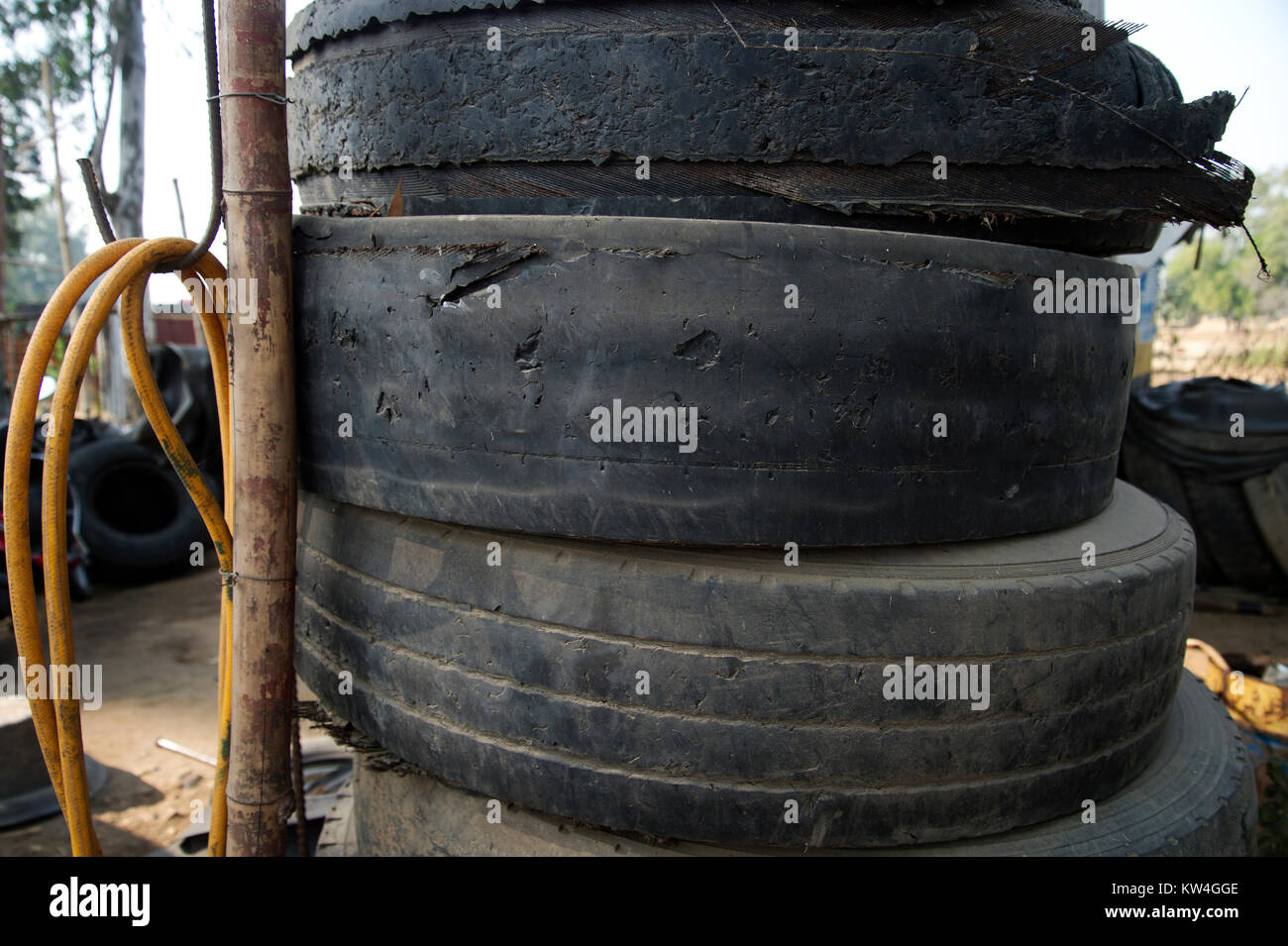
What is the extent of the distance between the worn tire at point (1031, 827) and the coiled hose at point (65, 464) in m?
0.34

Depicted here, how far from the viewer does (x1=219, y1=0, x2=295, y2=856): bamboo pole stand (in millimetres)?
1469

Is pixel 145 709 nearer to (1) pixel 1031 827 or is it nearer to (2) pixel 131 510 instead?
(2) pixel 131 510

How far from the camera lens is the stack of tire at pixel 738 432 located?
1.34 metres

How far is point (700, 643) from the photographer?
138cm

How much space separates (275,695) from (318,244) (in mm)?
816

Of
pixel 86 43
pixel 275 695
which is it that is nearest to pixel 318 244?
pixel 275 695

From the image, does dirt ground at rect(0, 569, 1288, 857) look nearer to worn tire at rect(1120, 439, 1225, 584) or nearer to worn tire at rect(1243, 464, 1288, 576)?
worn tire at rect(1120, 439, 1225, 584)

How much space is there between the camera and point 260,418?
1.53 meters

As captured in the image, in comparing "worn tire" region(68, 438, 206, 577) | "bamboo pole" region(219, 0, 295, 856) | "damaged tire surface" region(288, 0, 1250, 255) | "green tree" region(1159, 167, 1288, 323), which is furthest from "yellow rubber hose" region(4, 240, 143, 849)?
"green tree" region(1159, 167, 1288, 323)

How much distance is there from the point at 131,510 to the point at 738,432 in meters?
6.63

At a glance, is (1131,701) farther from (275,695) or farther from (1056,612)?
(275,695)

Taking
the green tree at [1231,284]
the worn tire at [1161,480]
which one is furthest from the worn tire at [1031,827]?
the green tree at [1231,284]

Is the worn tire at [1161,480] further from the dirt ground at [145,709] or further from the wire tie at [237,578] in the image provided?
the wire tie at [237,578]

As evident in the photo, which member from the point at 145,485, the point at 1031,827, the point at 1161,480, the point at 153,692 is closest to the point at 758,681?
the point at 1031,827
